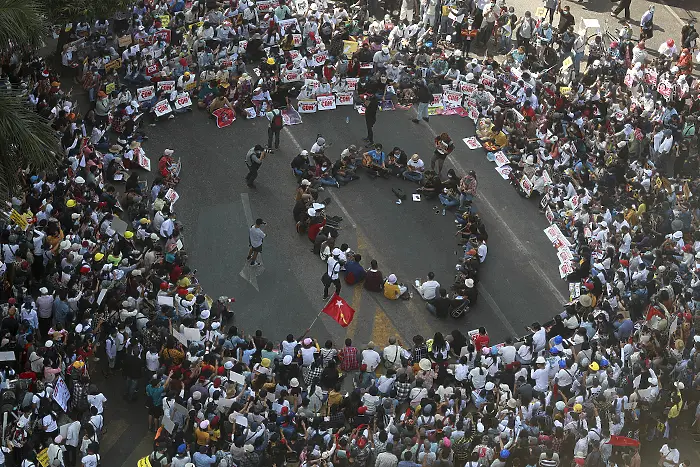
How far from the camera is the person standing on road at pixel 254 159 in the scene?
117ft

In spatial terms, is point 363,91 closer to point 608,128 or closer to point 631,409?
point 608,128

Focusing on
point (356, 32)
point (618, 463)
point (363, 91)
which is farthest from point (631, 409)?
point (356, 32)

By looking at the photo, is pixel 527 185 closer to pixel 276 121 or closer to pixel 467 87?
pixel 467 87

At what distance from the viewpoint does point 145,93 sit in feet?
125

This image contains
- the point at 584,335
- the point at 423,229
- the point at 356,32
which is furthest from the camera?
the point at 356,32

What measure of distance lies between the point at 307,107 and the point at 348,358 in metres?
13.0

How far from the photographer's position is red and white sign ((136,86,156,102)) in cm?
3788

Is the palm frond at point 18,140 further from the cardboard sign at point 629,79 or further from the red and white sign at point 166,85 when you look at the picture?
the cardboard sign at point 629,79

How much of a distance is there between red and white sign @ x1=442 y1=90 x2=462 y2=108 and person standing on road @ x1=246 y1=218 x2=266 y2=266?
34.4 feet

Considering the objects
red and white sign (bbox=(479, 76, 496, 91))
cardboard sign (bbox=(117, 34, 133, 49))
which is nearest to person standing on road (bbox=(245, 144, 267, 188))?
cardboard sign (bbox=(117, 34, 133, 49))

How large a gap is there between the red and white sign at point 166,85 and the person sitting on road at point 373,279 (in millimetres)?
10613

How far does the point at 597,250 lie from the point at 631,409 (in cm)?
645

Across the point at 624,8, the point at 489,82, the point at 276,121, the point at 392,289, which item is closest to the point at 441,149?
the point at 489,82

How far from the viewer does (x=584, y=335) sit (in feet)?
98.2
